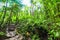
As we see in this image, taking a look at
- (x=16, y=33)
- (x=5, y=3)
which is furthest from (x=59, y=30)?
(x=5, y=3)

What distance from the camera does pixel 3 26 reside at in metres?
11.6

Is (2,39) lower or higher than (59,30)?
lower

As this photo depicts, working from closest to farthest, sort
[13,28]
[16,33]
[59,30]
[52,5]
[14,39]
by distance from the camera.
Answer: [59,30]
[52,5]
[14,39]
[16,33]
[13,28]

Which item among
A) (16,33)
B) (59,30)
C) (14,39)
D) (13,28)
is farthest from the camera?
(13,28)

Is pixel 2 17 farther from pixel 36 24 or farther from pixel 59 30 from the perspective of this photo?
pixel 59 30

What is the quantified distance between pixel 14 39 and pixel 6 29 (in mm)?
1884

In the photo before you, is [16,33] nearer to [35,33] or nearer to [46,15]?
[35,33]

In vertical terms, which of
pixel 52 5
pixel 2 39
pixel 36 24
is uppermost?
pixel 52 5

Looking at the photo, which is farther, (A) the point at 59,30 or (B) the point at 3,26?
(B) the point at 3,26

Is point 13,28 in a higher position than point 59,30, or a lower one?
lower

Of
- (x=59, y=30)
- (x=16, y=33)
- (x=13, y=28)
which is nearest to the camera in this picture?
(x=59, y=30)

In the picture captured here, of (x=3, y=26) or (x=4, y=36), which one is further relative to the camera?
(x=3, y=26)

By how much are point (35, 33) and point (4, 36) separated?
6.30 feet

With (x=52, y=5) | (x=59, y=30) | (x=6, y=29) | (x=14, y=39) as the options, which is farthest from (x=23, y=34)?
(x=59, y=30)
